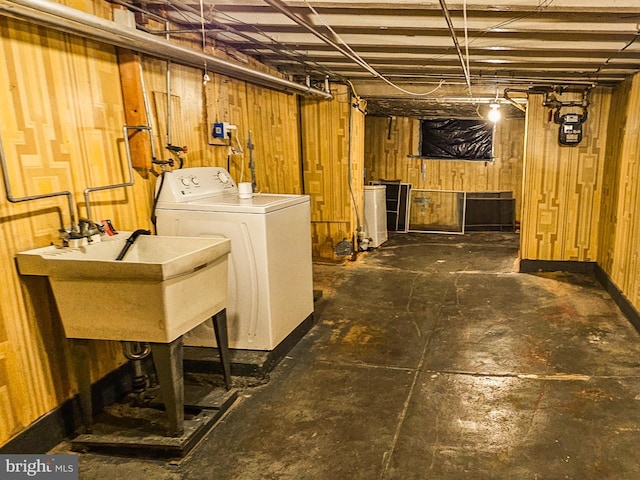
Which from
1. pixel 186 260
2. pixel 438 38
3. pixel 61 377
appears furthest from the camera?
pixel 438 38

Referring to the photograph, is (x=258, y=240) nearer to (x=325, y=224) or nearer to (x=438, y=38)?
(x=438, y=38)

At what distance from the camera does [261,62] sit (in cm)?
405

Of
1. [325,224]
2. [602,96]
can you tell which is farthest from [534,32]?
[325,224]

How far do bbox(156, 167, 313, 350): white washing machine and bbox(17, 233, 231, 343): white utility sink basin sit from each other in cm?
57

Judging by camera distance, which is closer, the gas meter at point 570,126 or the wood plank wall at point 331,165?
the gas meter at point 570,126

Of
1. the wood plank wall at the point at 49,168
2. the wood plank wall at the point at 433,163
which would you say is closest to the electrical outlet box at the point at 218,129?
the wood plank wall at the point at 49,168

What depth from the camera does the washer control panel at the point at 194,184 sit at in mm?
2699

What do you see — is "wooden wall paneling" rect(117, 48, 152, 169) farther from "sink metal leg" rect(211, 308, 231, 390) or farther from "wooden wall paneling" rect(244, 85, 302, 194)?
"wooden wall paneling" rect(244, 85, 302, 194)

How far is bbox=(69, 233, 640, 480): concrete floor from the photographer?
1.98 meters

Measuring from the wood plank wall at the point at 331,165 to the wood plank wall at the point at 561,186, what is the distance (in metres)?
1.93

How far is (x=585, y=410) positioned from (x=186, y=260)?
2179 mm

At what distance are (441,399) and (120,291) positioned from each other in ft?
5.80

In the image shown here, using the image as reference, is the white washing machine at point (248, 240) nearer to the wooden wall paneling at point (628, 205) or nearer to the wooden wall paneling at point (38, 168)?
the wooden wall paneling at point (38, 168)
